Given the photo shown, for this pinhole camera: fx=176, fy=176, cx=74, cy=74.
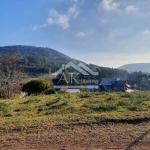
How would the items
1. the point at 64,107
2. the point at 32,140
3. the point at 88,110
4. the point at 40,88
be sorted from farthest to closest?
the point at 40,88 < the point at 64,107 < the point at 88,110 < the point at 32,140

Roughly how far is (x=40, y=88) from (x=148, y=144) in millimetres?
13234

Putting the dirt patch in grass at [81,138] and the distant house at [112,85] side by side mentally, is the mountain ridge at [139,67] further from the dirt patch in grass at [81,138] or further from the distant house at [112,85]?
the dirt patch in grass at [81,138]

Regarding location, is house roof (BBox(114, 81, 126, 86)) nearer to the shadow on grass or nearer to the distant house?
the distant house

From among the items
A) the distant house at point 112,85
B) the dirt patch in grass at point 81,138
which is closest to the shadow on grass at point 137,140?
the dirt patch in grass at point 81,138

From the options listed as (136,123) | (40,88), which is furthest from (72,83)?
(136,123)

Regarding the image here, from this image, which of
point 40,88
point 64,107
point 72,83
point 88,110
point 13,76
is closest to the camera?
point 88,110

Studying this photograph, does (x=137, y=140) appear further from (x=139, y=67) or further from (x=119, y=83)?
(x=139, y=67)

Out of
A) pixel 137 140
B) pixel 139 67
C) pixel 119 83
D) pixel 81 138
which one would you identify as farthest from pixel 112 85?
pixel 139 67

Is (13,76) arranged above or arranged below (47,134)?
above

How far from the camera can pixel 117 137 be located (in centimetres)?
351

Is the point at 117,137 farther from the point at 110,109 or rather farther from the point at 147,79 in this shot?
the point at 147,79

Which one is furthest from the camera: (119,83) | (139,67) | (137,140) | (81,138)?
(139,67)

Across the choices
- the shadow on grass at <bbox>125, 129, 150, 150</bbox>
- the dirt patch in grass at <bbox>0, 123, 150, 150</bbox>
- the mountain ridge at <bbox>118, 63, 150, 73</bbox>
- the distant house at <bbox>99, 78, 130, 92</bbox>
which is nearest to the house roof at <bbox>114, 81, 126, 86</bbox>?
the distant house at <bbox>99, 78, 130, 92</bbox>

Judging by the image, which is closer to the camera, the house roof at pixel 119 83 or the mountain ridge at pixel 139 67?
the house roof at pixel 119 83
